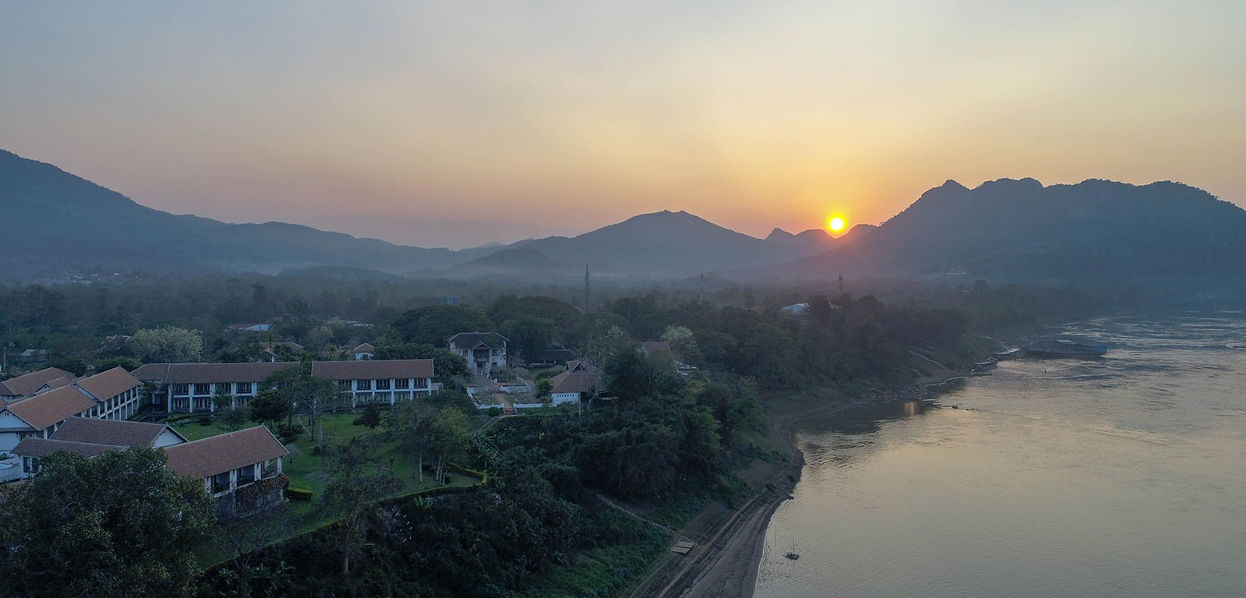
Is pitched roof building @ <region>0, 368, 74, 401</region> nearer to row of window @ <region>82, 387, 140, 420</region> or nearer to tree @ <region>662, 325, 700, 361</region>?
row of window @ <region>82, 387, 140, 420</region>

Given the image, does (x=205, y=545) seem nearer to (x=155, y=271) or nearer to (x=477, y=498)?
(x=477, y=498)

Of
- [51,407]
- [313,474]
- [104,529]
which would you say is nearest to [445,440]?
[313,474]

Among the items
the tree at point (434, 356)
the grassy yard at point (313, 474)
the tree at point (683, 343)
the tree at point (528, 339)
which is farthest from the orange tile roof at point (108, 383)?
the tree at point (683, 343)

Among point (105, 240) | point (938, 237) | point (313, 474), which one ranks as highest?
point (938, 237)

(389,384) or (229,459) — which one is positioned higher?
(229,459)

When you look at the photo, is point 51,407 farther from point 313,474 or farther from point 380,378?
point 380,378

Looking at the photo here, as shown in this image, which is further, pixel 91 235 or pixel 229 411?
pixel 91 235

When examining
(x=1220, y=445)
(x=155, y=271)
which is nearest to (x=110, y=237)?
(x=155, y=271)
